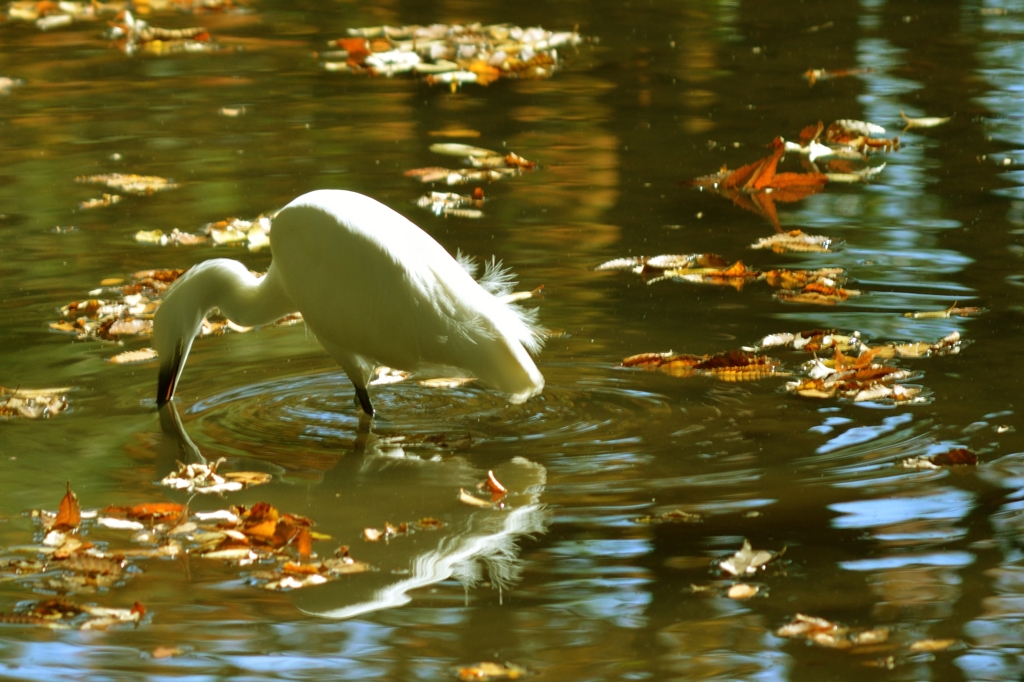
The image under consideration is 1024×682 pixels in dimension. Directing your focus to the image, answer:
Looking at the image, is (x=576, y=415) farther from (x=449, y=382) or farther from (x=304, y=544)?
(x=304, y=544)

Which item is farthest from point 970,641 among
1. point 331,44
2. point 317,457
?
point 331,44

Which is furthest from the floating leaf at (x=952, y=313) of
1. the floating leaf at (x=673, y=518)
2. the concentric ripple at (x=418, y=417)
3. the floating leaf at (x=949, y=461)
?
the floating leaf at (x=673, y=518)

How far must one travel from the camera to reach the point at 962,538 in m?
4.04

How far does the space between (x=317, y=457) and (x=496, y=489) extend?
0.84 metres

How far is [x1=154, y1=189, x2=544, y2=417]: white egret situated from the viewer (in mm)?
5156

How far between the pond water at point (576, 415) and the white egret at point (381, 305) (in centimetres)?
25

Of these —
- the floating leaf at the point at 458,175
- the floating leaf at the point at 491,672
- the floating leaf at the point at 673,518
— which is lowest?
the floating leaf at the point at 673,518

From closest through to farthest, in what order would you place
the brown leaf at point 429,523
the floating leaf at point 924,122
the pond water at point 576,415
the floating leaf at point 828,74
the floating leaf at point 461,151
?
the pond water at point 576,415 < the brown leaf at point 429,523 < the floating leaf at point 461,151 < the floating leaf at point 924,122 < the floating leaf at point 828,74

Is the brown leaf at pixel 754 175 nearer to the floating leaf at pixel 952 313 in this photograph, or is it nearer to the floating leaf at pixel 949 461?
the floating leaf at pixel 952 313

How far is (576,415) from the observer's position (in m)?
5.30

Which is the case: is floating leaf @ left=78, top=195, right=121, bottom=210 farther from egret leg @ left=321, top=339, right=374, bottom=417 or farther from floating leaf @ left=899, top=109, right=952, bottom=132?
floating leaf @ left=899, top=109, right=952, bottom=132

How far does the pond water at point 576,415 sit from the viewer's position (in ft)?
11.7

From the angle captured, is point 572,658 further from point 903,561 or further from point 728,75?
point 728,75

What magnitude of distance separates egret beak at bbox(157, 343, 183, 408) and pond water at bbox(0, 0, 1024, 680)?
0.46 ft
